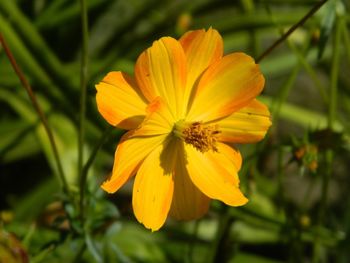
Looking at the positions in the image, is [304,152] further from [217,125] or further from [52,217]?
[52,217]

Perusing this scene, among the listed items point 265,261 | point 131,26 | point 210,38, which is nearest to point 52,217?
point 210,38

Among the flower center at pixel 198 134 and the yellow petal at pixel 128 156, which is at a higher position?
the yellow petal at pixel 128 156

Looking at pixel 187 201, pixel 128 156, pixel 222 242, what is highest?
pixel 128 156

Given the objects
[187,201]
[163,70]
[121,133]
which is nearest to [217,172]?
[187,201]

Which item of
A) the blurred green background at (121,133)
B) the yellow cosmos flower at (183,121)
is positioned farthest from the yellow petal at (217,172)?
the blurred green background at (121,133)

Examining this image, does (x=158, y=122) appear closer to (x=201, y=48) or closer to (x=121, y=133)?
(x=201, y=48)

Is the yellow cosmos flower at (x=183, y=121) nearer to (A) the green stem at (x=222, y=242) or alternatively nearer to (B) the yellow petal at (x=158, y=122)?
(B) the yellow petal at (x=158, y=122)
